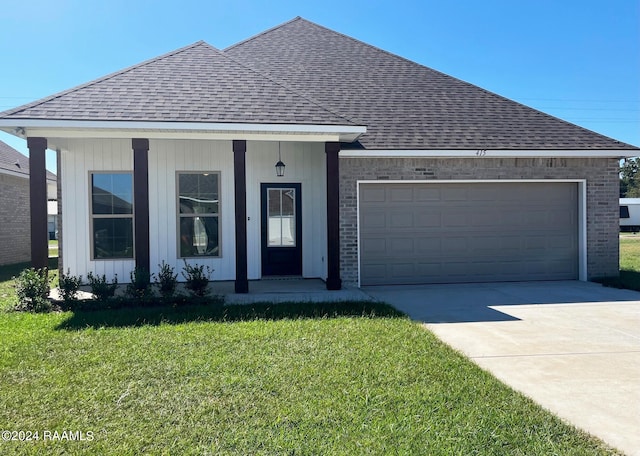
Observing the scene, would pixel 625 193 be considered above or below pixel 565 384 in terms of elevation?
above

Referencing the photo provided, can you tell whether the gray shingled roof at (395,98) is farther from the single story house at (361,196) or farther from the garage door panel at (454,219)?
the garage door panel at (454,219)

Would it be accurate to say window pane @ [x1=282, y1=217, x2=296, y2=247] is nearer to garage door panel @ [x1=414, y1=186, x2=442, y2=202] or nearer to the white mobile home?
garage door panel @ [x1=414, y1=186, x2=442, y2=202]

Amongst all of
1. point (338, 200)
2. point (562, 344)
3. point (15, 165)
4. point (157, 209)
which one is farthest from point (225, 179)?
point (15, 165)

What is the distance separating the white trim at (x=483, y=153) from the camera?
908 centimetres

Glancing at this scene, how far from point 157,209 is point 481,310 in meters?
6.81

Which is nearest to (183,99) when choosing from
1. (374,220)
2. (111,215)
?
(111,215)

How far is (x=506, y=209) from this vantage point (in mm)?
9906

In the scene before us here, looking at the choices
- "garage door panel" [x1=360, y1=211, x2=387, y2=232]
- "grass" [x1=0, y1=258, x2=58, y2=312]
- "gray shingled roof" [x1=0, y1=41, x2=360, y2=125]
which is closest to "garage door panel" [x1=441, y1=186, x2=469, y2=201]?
"garage door panel" [x1=360, y1=211, x2=387, y2=232]

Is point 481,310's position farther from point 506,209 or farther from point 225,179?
point 225,179

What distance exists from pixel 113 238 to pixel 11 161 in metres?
9.69

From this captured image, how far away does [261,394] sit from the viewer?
373cm

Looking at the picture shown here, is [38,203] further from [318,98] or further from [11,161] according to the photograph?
[11,161]

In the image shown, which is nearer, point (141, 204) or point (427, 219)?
point (141, 204)

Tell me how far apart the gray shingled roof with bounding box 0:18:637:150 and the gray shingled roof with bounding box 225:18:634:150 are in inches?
1.1
